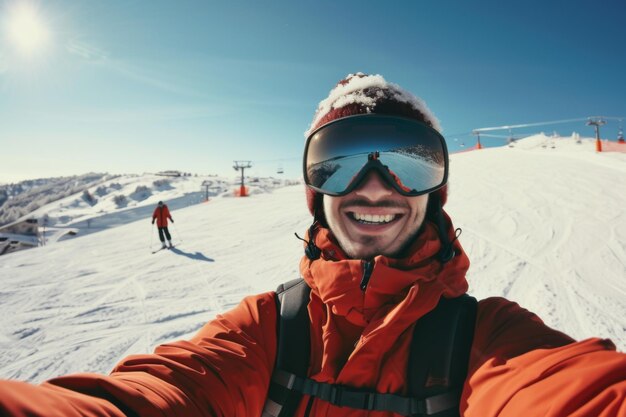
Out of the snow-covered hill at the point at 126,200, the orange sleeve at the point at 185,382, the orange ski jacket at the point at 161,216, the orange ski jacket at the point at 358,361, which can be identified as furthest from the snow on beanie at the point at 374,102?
the snow-covered hill at the point at 126,200

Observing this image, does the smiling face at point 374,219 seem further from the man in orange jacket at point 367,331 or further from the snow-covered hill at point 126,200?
the snow-covered hill at point 126,200

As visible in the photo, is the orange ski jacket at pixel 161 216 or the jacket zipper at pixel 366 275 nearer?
the jacket zipper at pixel 366 275

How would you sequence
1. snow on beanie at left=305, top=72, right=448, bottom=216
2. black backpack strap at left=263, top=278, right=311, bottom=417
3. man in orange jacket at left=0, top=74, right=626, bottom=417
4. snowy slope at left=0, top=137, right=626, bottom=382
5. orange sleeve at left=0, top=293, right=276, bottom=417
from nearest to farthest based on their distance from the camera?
orange sleeve at left=0, top=293, right=276, bottom=417, man in orange jacket at left=0, top=74, right=626, bottom=417, black backpack strap at left=263, top=278, right=311, bottom=417, snow on beanie at left=305, top=72, right=448, bottom=216, snowy slope at left=0, top=137, right=626, bottom=382

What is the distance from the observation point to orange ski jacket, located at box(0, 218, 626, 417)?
790mm

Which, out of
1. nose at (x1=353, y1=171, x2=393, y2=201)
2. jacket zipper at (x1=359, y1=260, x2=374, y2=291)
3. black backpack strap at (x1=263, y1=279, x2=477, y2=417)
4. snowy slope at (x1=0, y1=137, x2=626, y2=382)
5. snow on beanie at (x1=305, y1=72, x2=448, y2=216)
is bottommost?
snowy slope at (x1=0, y1=137, x2=626, y2=382)

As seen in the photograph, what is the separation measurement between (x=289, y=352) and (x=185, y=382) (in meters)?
0.47

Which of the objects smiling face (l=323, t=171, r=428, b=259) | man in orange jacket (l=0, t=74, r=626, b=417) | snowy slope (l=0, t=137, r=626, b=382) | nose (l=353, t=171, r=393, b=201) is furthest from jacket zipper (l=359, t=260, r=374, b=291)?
snowy slope (l=0, t=137, r=626, b=382)

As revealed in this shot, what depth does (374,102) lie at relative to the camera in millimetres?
1780

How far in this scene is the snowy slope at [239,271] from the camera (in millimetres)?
3756

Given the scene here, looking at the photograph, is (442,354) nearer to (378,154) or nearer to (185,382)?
(185,382)

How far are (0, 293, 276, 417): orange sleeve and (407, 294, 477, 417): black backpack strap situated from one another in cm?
69

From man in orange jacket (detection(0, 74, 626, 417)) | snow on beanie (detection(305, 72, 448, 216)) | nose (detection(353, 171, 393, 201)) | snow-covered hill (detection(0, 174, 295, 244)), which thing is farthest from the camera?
snow-covered hill (detection(0, 174, 295, 244))

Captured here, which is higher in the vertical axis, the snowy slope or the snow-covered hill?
the snow-covered hill

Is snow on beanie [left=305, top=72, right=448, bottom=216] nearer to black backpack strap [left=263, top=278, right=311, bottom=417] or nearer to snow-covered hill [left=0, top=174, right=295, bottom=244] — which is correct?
black backpack strap [left=263, top=278, right=311, bottom=417]
